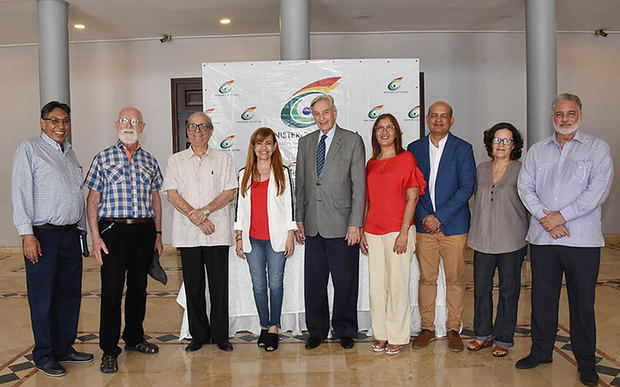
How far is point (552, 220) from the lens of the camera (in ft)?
9.98

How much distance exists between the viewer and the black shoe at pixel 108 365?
11.1 ft

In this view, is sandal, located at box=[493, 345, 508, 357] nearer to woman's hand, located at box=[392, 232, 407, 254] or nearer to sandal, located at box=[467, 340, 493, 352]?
sandal, located at box=[467, 340, 493, 352]

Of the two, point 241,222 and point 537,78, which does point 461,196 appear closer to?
point 241,222

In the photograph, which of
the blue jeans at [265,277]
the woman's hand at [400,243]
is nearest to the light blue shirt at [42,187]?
the blue jeans at [265,277]

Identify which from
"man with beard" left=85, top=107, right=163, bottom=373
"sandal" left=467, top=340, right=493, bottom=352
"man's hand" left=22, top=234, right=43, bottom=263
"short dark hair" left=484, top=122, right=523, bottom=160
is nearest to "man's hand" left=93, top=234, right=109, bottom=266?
"man with beard" left=85, top=107, right=163, bottom=373

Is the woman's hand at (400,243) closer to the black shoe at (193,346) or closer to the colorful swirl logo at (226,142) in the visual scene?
the black shoe at (193,346)

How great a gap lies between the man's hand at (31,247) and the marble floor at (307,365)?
2.52 feet

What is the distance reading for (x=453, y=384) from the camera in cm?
311

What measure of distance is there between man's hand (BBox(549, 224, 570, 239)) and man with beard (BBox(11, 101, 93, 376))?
9.46 feet

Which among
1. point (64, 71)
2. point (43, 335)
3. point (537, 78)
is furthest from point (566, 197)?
point (64, 71)

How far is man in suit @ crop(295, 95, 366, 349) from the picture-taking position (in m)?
3.61

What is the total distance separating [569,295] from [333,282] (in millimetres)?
1481

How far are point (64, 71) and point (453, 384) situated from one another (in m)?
5.74

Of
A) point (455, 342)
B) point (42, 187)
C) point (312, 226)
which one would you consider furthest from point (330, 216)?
point (42, 187)
